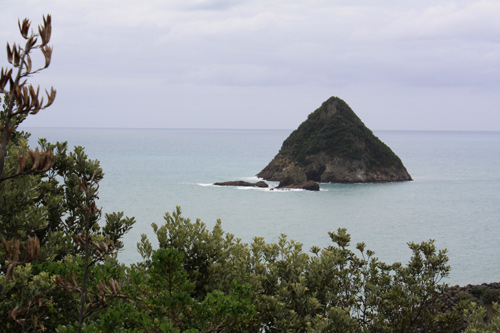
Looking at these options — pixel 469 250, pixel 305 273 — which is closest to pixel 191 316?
pixel 305 273

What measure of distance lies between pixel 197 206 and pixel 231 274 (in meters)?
60.4

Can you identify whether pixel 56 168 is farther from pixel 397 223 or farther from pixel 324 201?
pixel 324 201

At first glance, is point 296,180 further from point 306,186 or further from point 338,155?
point 338,155

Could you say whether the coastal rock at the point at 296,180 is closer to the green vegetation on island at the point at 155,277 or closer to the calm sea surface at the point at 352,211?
the calm sea surface at the point at 352,211

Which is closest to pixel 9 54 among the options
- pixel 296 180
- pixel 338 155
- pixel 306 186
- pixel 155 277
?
pixel 155 277

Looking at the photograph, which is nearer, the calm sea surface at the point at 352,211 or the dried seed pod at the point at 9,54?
the dried seed pod at the point at 9,54

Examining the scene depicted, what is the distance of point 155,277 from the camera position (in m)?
8.28

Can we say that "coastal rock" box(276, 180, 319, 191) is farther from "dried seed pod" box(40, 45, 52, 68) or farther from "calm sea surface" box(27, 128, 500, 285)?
"dried seed pod" box(40, 45, 52, 68)

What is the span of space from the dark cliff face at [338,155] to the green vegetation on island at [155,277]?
3228 inches

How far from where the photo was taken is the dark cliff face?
3738 inches

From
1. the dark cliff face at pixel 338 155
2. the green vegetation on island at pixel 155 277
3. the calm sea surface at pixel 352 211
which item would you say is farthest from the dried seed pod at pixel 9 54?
the dark cliff face at pixel 338 155

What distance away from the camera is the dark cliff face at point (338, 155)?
94.9 metres

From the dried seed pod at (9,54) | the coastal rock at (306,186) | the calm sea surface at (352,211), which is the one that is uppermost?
the dried seed pod at (9,54)

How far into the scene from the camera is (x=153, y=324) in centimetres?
760
